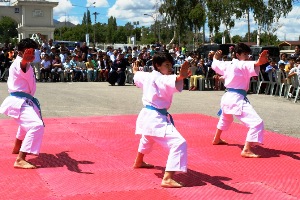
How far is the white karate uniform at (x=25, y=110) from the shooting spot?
5906 mm

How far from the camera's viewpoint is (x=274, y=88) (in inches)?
671

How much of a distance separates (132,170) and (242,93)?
2.14 meters

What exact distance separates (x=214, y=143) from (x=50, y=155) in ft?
8.45

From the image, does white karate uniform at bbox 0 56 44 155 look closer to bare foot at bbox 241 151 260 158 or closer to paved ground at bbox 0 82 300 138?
bare foot at bbox 241 151 260 158

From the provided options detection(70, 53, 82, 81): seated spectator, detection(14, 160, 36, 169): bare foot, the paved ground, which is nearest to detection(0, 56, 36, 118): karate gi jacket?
detection(14, 160, 36, 169): bare foot

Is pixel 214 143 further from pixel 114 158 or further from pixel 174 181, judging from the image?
pixel 174 181

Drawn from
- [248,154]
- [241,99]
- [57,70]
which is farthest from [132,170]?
[57,70]

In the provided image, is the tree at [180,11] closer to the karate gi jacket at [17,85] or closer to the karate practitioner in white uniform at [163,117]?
the karate gi jacket at [17,85]

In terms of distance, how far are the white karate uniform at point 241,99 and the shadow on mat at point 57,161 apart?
2.22 meters

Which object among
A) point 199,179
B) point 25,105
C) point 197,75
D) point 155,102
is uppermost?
point 197,75

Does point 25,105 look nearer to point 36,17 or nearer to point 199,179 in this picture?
point 199,179

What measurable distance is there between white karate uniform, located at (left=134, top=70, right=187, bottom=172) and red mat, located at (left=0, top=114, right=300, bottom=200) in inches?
14.0

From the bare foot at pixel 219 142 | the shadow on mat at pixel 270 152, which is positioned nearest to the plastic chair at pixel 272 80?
the bare foot at pixel 219 142

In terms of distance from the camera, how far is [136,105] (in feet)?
43.7
